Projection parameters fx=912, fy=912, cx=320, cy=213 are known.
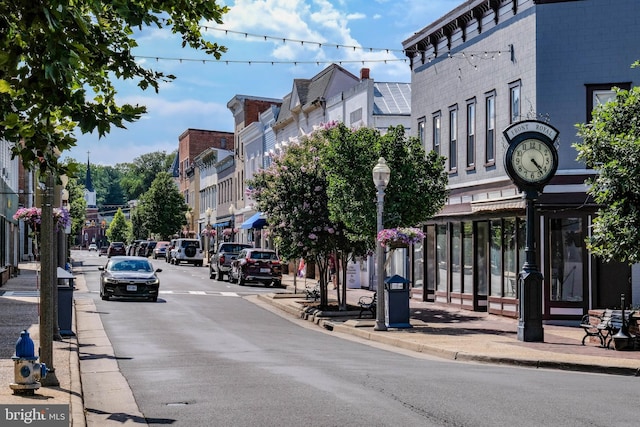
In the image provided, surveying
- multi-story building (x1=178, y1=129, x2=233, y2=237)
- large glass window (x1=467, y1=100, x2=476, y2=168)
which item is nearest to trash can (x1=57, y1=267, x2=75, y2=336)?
large glass window (x1=467, y1=100, x2=476, y2=168)

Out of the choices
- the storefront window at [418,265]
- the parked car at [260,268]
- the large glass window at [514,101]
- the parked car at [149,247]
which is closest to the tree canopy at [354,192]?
the large glass window at [514,101]

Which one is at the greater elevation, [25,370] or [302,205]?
[302,205]

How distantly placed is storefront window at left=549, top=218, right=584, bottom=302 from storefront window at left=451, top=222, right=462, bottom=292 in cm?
534

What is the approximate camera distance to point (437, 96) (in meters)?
30.5

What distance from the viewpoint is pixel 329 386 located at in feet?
38.4

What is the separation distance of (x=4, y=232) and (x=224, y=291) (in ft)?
36.3

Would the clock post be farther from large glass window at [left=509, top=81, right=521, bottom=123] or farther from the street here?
large glass window at [left=509, top=81, right=521, bottom=123]

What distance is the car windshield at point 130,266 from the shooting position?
99.2 ft

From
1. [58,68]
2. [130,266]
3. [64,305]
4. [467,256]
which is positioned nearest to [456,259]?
[467,256]

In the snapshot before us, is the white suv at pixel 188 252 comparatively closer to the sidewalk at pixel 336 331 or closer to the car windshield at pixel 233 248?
the car windshield at pixel 233 248

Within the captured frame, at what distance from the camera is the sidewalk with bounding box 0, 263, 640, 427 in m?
10.6

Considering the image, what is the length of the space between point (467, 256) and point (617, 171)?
1175 centimetres

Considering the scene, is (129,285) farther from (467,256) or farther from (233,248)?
(233,248)

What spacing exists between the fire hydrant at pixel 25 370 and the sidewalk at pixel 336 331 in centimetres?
12
